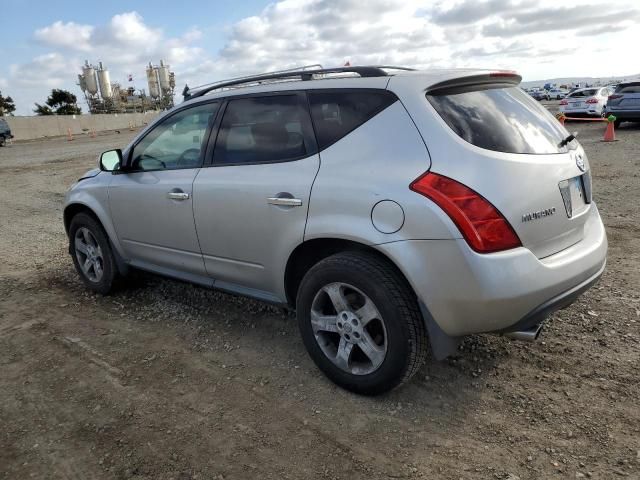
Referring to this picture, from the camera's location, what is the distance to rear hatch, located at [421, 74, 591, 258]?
2561 mm

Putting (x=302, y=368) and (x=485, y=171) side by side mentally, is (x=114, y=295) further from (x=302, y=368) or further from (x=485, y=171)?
(x=485, y=171)

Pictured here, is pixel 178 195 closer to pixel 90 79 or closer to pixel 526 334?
pixel 526 334

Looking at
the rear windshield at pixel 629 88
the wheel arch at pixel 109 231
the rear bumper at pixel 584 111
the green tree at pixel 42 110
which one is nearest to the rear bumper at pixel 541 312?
the wheel arch at pixel 109 231

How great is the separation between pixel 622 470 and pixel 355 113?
2203 millimetres

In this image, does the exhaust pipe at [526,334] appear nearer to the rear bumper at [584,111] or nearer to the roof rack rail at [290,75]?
the roof rack rail at [290,75]

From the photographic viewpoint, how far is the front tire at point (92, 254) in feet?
15.4

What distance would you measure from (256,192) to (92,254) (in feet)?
7.93

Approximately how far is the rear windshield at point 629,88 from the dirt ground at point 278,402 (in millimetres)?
14980

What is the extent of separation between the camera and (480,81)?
2.99 meters

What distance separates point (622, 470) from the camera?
7.68 ft

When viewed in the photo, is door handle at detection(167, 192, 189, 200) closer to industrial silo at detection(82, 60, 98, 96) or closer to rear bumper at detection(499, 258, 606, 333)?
rear bumper at detection(499, 258, 606, 333)

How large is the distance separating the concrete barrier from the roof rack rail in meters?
31.5

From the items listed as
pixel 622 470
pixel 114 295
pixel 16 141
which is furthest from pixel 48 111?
pixel 622 470

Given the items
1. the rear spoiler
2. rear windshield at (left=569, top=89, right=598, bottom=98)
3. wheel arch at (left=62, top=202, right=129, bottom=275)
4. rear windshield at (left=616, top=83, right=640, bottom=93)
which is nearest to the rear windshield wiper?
the rear spoiler
